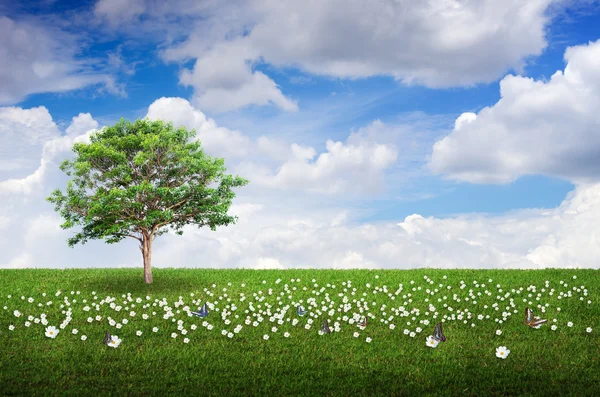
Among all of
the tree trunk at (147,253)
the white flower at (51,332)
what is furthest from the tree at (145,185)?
the white flower at (51,332)

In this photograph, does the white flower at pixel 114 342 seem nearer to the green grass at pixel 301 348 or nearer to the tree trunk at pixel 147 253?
the green grass at pixel 301 348

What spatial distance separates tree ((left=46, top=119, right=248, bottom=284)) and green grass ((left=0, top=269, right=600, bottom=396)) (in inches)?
94.2

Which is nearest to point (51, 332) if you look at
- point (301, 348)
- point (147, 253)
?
point (301, 348)

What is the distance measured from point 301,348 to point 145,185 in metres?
9.85

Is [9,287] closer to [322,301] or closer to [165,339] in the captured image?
[165,339]

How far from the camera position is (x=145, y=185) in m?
20.5

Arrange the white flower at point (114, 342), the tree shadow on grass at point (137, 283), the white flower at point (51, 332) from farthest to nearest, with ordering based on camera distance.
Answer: the tree shadow on grass at point (137, 283)
the white flower at point (51, 332)
the white flower at point (114, 342)

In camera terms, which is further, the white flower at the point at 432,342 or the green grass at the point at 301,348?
the white flower at the point at 432,342

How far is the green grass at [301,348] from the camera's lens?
10734 mm

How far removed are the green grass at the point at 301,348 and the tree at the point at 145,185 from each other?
2394 millimetres

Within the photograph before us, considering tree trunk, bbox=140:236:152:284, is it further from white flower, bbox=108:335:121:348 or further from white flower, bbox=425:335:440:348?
white flower, bbox=425:335:440:348

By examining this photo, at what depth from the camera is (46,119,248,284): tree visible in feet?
68.2

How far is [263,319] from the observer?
1659 cm

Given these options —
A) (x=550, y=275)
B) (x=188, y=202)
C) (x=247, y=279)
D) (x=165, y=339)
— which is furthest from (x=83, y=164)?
(x=550, y=275)
